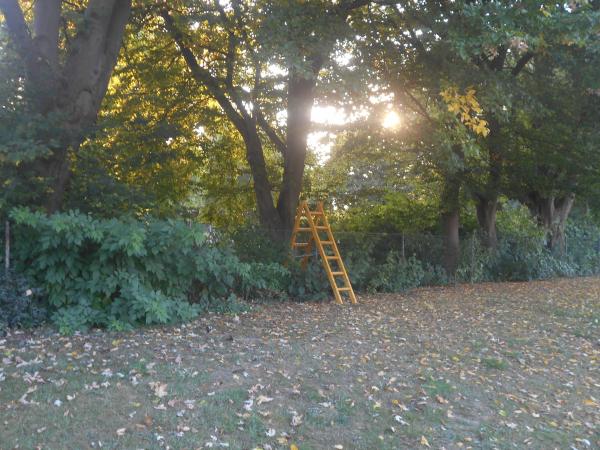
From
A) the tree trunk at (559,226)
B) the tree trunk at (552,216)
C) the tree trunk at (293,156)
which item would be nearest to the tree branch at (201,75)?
the tree trunk at (293,156)

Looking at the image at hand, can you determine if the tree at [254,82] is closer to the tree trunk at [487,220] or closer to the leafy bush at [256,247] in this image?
the leafy bush at [256,247]

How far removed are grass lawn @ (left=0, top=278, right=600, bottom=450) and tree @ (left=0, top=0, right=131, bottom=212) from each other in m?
3.11

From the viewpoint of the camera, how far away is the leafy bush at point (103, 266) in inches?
359

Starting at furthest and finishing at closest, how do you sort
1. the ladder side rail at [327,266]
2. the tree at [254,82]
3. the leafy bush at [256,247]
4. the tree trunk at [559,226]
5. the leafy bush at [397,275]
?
the tree trunk at [559,226] < the leafy bush at [397,275] < the tree at [254,82] < the leafy bush at [256,247] < the ladder side rail at [327,266]

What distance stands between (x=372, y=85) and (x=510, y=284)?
850cm

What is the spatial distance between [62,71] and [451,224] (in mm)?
12938

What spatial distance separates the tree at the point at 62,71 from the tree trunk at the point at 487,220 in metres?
13.8

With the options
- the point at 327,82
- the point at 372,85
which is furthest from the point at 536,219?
the point at 327,82

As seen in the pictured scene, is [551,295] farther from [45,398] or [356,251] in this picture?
[45,398]

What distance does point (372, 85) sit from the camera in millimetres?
14789

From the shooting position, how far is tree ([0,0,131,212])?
34.2 feet

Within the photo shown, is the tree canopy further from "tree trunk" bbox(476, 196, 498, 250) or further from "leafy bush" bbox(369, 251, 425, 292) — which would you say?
"leafy bush" bbox(369, 251, 425, 292)

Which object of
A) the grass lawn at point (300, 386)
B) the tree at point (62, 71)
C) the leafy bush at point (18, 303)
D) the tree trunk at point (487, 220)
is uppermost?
the tree at point (62, 71)

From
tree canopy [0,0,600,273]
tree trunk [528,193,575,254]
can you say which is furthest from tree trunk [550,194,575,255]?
tree canopy [0,0,600,273]
